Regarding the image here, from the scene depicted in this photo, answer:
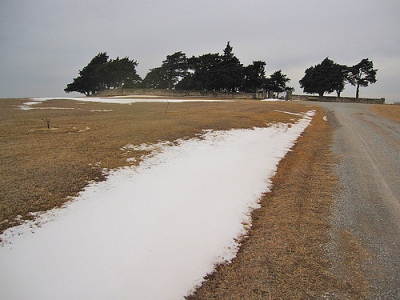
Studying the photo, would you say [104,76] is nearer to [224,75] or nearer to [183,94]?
[183,94]

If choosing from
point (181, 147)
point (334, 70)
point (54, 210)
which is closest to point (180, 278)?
point (54, 210)

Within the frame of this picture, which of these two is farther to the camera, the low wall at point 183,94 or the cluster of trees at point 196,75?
the cluster of trees at point 196,75

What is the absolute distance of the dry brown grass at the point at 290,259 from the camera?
2.79 meters

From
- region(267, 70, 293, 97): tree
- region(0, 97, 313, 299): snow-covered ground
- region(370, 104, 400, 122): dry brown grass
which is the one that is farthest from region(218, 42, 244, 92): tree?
region(0, 97, 313, 299): snow-covered ground

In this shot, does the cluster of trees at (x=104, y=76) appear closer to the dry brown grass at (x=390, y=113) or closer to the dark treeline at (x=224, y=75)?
the dark treeline at (x=224, y=75)

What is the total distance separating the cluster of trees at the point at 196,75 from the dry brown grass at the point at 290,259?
5558 cm

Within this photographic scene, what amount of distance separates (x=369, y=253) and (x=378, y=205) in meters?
1.80

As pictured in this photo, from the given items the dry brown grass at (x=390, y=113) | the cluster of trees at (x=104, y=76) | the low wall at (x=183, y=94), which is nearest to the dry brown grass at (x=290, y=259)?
the dry brown grass at (x=390, y=113)

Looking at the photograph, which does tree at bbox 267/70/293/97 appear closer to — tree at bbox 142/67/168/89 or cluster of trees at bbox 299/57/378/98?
cluster of trees at bbox 299/57/378/98

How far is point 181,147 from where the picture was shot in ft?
26.4

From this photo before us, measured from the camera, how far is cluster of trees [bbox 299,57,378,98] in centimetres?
6069

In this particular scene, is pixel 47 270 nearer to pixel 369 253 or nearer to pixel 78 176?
pixel 78 176

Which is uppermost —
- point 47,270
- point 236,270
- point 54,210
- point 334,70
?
point 334,70

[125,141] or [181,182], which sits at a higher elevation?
[125,141]
